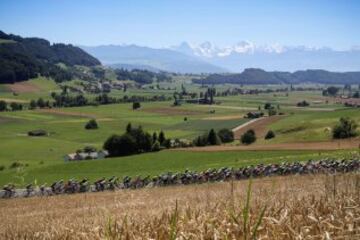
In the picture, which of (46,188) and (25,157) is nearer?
→ (46,188)

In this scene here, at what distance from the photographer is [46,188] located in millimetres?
45406

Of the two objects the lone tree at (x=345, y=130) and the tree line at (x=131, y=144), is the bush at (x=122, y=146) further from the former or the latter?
the lone tree at (x=345, y=130)

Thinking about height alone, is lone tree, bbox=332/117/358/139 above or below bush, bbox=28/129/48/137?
above

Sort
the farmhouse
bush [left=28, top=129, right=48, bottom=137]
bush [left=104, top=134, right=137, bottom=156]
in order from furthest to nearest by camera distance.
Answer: bush [left=28, top=129, right=48, bottom=137] → the farmhouse → bush [left=104, top=134, right=137, bottom=156]

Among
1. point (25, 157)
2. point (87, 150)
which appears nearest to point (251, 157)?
point (87, 150)

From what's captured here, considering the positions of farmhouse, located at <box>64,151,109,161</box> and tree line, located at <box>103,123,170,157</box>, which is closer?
tree line, located at <box>103,123,170,157</box>

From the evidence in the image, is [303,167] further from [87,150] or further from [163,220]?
[87,150]

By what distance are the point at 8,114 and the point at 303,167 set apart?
15745 centimetres

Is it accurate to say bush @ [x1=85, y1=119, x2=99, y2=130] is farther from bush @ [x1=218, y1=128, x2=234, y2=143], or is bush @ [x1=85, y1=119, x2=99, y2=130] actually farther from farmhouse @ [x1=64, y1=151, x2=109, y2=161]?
farmhouse @ [x1=64, y1=151, x2=109, y2=161]

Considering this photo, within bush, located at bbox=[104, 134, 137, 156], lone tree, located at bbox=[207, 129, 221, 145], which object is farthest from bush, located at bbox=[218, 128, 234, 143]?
bush, located at bbox=[104, 134, 137, 156]

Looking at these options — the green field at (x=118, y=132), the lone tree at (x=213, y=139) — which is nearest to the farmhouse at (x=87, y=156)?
the green field at (x=118, y=132)

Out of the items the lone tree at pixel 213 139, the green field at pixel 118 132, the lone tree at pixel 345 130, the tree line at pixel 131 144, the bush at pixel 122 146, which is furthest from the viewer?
the lone tree at pixel 213 139

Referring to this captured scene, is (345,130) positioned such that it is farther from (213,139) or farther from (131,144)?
(131,144)

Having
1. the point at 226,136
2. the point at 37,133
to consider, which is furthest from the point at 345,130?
the point at 37,133
